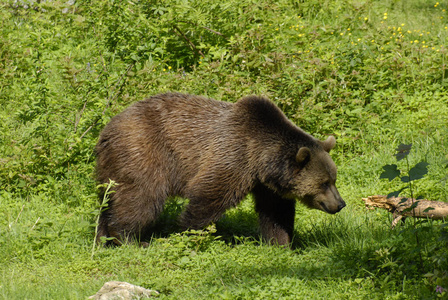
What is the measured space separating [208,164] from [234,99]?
9.25ft

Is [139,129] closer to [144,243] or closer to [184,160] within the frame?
[184,160]

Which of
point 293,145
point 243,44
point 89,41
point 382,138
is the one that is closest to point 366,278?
point 293,145

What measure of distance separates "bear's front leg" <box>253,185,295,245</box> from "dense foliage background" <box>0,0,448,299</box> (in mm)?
238

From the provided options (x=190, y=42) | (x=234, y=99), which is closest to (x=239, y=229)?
(x=234, y=99)

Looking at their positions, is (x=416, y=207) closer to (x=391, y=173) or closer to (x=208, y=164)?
(x=391, y=173)

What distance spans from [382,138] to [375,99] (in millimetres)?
979

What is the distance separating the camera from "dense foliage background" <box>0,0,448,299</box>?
5.38m

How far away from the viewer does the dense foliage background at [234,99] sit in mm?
5383

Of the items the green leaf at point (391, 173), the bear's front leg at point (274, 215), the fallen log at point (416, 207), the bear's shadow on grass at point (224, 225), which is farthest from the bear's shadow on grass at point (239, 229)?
the green leaf at point (391, 173)

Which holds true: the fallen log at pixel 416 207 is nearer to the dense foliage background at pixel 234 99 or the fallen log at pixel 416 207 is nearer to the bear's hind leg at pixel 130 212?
the dense foliage background at pixel 234 99

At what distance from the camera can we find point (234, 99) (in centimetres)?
925

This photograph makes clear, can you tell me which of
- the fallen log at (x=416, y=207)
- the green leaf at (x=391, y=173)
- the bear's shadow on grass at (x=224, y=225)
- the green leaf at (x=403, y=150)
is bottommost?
the bear's shadow on grass at (x=224, y=225)

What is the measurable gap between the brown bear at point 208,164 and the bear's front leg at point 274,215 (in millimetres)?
12

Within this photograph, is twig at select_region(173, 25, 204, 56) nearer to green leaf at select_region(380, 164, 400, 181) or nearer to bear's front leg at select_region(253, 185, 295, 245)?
bear's front leg at select_region(253, 185, 295, 245)
